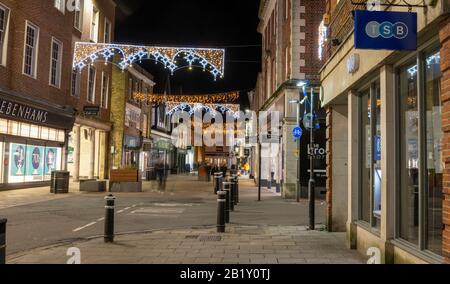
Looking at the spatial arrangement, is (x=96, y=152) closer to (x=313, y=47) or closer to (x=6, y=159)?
(x=6, y=159)

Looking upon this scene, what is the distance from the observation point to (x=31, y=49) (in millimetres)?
22719

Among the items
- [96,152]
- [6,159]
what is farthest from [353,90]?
[96,152]

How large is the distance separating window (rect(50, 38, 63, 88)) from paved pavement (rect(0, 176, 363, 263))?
9415 millimetres

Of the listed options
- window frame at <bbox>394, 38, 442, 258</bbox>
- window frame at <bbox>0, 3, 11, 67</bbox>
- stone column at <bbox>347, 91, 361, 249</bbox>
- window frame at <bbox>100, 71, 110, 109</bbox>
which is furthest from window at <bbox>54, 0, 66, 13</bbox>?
window frame at <bbox>394, 38, 442, 258</bbox>

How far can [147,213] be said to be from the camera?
1472 centimetres

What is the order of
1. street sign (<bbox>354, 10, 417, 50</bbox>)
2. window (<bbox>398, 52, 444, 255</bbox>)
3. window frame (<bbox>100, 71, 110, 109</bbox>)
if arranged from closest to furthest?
street sign (<bbox>354, 10, 417, 50</bbox>), window (<bbox>398, 52, 444, 255</bbox>), window frame (<bbox>100, 71, 110, 109</bbox>)

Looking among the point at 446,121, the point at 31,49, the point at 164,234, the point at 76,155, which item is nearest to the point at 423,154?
the point at 446,121

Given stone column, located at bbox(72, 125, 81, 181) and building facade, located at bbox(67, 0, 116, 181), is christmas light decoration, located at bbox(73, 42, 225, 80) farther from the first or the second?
stone column, located at bbox(72, 125, 81, 181)

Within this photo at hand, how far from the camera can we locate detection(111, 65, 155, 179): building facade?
35.7 metres

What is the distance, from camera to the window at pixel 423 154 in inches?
233

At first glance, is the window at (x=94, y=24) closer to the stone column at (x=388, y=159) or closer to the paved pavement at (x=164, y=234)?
the paved pavement at (x=164, y=234)

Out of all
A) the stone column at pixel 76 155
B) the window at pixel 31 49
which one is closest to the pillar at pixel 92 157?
the stone column at pixel 76 155

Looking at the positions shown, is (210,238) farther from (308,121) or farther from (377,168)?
(308,121)
